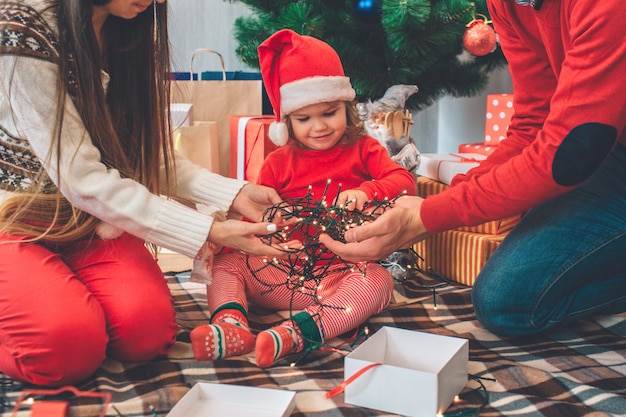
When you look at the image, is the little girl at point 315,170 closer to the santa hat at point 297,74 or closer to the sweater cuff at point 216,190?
the santa hat at point 297,74

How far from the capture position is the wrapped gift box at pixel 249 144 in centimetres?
208

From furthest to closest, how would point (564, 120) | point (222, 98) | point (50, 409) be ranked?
point (222, 98) < point (564, 120) < point (50, 409)

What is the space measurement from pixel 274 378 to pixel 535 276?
53 cm

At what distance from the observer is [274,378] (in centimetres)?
117

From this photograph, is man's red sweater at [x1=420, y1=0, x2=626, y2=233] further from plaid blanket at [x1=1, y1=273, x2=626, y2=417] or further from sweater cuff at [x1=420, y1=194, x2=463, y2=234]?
plaid blanket at [x1=1, y1=273, x2=626, y2=417]

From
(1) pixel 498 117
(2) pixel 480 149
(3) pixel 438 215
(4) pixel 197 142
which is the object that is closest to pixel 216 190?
(3) pixel 438 215

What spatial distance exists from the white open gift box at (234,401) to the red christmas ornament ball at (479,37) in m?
1.37

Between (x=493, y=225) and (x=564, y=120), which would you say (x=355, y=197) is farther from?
(x=564, y=120)

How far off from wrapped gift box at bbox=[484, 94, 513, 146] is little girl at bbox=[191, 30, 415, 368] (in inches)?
26.4

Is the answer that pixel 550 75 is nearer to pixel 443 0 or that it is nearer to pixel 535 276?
pixel 535 276

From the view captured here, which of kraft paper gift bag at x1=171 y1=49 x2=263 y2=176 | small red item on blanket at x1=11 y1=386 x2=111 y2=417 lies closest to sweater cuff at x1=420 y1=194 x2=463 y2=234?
small red item on blanket at x1=11 y1=386 x2=111 y2=417

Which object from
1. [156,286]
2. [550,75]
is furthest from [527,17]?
[156,286]

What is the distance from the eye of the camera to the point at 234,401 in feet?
3.36

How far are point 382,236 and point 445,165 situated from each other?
692mm
